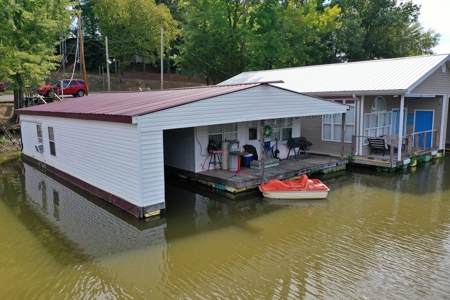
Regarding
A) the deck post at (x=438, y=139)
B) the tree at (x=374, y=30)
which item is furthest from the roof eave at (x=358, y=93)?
the tree at (x=374, y=30)

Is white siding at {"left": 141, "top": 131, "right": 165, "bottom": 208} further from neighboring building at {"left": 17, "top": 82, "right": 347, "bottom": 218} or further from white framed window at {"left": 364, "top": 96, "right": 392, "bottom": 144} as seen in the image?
white framed window at {"left": 364, "top": 96, "right": 392, "bottom": 144}

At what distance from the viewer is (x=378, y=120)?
1586 cm

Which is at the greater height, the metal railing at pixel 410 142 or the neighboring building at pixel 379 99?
the neighboring building at pixel 379 99

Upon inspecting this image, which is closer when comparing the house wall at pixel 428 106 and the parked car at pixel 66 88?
the house wall at pixel 428 106

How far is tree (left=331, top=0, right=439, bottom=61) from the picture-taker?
33000 mm

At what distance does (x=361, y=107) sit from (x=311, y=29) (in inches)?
757

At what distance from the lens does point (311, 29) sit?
31.6 meters

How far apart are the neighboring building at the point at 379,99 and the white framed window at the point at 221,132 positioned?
3483 mm

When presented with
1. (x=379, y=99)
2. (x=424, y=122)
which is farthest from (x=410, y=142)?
(x=424, y=122)

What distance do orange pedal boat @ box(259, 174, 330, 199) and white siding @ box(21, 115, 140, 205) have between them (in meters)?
3.89

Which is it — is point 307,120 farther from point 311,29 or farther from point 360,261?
point 311,29

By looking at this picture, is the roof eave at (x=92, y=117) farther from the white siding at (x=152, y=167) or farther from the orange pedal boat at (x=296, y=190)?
the orange pedal boat at (x=296, y=190)

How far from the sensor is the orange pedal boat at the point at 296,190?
10.3m

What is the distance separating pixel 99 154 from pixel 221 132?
427cm
